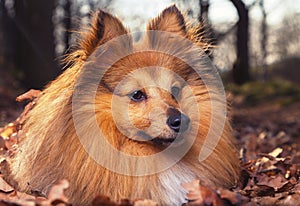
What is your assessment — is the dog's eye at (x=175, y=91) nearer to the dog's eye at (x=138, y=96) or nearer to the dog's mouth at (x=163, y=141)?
the dog's eye at (x=138, y=96)

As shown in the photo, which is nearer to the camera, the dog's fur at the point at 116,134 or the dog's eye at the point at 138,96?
the dog's fur at the point at 116,134

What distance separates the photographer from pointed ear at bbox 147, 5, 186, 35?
399 centimetres

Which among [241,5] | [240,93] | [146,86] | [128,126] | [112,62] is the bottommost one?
[240,93]

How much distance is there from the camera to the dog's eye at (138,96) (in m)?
3.65

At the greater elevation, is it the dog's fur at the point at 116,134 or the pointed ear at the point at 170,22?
the pointed ear at the point at 170,22

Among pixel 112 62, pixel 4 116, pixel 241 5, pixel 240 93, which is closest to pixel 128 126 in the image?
pixel 112 62

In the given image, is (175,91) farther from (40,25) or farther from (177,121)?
(40,25)

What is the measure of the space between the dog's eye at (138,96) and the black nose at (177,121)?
34 cm

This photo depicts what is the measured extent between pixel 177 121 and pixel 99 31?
0.96 metres

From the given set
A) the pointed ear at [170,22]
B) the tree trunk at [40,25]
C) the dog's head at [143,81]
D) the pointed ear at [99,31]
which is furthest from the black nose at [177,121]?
the tree trunk at [40,25]

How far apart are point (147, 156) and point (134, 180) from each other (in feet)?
0.75

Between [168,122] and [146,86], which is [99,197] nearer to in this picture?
[168,122]

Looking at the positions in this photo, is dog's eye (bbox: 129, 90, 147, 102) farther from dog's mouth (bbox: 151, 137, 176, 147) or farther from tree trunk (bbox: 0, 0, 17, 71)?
tree trunk (bbox: 0, 0, 17, 71)

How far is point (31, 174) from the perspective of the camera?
3.45m
